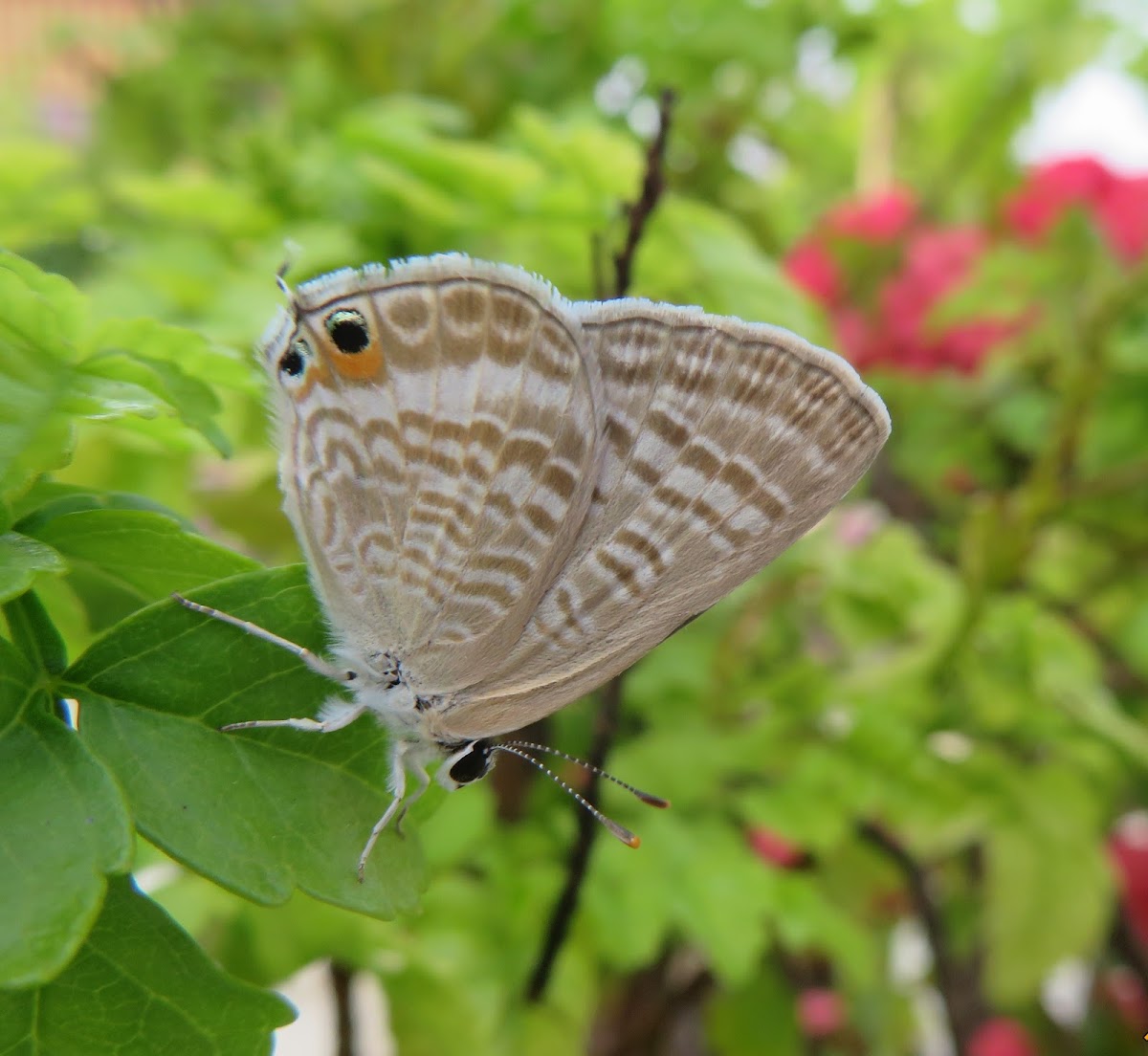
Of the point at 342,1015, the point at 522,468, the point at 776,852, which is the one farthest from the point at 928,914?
the point at 522,468

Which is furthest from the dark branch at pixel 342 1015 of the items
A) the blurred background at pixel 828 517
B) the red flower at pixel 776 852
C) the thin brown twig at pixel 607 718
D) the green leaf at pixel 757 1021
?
the green leaf at pixel 757 1021

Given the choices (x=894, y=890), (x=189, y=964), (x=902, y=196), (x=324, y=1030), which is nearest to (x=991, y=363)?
(x=902, y=196)

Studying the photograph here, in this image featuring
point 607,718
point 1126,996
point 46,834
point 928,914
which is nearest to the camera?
point 46,834

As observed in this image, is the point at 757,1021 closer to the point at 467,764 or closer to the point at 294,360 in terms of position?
the point at 467,764

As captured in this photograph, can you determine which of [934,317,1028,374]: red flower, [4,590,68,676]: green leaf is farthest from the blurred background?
[4,590,68,676]: green leaf

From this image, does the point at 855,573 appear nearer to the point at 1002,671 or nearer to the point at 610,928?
the point at 1002,671
